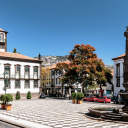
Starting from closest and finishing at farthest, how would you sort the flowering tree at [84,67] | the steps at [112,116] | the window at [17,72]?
the steps at [112,116] < the flowering tree at [84,67] < the window at [17,72]

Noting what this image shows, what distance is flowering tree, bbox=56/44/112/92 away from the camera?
147ft

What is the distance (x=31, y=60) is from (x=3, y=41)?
1059 centimetres

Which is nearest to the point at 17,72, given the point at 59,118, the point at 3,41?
the point at 3,41

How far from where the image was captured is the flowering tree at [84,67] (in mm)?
44906

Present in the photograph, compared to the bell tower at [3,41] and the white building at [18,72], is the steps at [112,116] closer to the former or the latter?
the white building at [18,72]

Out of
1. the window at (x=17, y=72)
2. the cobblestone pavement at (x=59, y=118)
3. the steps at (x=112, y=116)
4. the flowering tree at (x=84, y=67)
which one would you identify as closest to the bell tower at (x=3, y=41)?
the window at (x=17, y=72)

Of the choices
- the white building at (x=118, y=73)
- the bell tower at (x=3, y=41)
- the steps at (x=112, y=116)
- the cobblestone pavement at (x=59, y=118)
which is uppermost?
the bell tower at (x=3, y=41)

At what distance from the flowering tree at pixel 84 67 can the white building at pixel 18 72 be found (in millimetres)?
11463

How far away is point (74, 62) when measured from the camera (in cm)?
4709

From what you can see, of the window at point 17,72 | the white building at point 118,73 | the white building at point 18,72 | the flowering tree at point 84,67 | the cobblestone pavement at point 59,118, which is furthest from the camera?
the window at point 17,72

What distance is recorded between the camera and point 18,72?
53406 millimetres

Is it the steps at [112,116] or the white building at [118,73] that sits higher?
the white building at [118,73]

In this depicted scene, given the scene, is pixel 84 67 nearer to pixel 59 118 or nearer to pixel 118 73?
pixel 118 73

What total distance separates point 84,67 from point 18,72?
18.5 metres
